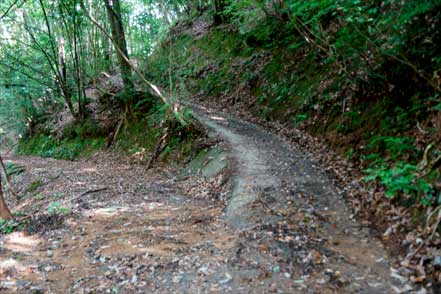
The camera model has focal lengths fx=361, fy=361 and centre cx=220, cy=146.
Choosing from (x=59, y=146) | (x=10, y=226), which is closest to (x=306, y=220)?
(x=10, y=226)

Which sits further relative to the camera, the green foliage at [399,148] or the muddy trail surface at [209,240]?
the green foliage at [399,148]

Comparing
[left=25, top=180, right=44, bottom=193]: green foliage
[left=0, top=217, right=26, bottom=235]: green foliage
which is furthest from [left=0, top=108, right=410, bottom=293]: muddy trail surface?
[left=25, top=180, right=44, bottom=193]: green foliage

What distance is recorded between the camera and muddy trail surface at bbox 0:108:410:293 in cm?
512

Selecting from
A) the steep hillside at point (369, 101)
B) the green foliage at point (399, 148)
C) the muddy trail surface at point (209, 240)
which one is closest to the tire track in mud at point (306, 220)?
the muddy trail surface at point (209, 240)

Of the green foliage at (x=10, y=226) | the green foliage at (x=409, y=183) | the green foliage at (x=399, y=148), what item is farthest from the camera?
the green foliage at (x=10, y=226)

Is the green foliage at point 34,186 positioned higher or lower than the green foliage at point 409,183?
higher

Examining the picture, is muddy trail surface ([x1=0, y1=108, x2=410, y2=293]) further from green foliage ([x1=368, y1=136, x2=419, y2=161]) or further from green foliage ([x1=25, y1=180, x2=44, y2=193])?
green foliage ([x1=25, y1=180, x2=44, y2=193])

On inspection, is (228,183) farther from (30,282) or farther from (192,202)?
(30,282)

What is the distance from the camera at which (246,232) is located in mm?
6477

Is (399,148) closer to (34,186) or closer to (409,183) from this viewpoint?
→ (409,183)

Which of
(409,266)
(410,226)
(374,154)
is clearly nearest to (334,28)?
(374,154)

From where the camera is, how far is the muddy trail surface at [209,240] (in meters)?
5.12

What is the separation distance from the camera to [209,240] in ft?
21.1

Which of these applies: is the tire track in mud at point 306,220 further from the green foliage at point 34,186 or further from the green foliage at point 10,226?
the green foliage at point 34,186
